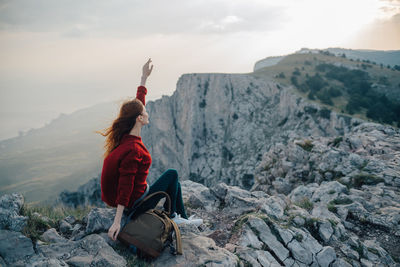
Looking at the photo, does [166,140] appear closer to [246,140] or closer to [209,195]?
[246,140]

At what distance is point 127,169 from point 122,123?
942 mm

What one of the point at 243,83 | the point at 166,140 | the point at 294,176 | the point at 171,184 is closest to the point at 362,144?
the point at 294,176

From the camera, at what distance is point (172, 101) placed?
55531mm

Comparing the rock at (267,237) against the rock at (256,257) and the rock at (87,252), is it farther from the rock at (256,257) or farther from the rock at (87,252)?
the rock at (87,252)

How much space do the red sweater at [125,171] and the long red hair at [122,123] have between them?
0.46ft

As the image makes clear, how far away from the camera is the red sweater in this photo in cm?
348

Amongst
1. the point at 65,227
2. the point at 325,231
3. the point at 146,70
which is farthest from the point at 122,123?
the point at 325,231

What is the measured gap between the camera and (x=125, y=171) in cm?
348

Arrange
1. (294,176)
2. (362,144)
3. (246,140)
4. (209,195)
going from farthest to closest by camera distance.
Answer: (246,140) → (362,144) → (294,176) → (209,195)

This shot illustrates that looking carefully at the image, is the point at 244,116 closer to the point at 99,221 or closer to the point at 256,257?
the point at 256,257

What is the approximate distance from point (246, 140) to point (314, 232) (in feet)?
123

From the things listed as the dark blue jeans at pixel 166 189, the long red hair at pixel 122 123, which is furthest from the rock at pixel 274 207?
the long red hair at pixel 122 123

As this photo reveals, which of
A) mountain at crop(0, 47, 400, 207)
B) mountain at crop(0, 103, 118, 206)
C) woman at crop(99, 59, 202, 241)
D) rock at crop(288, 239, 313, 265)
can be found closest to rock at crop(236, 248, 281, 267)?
rock at crop(288, 239, 313, 265)

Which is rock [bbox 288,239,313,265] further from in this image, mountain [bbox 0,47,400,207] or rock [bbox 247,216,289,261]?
mountain [bbox 0,47,400,207]
